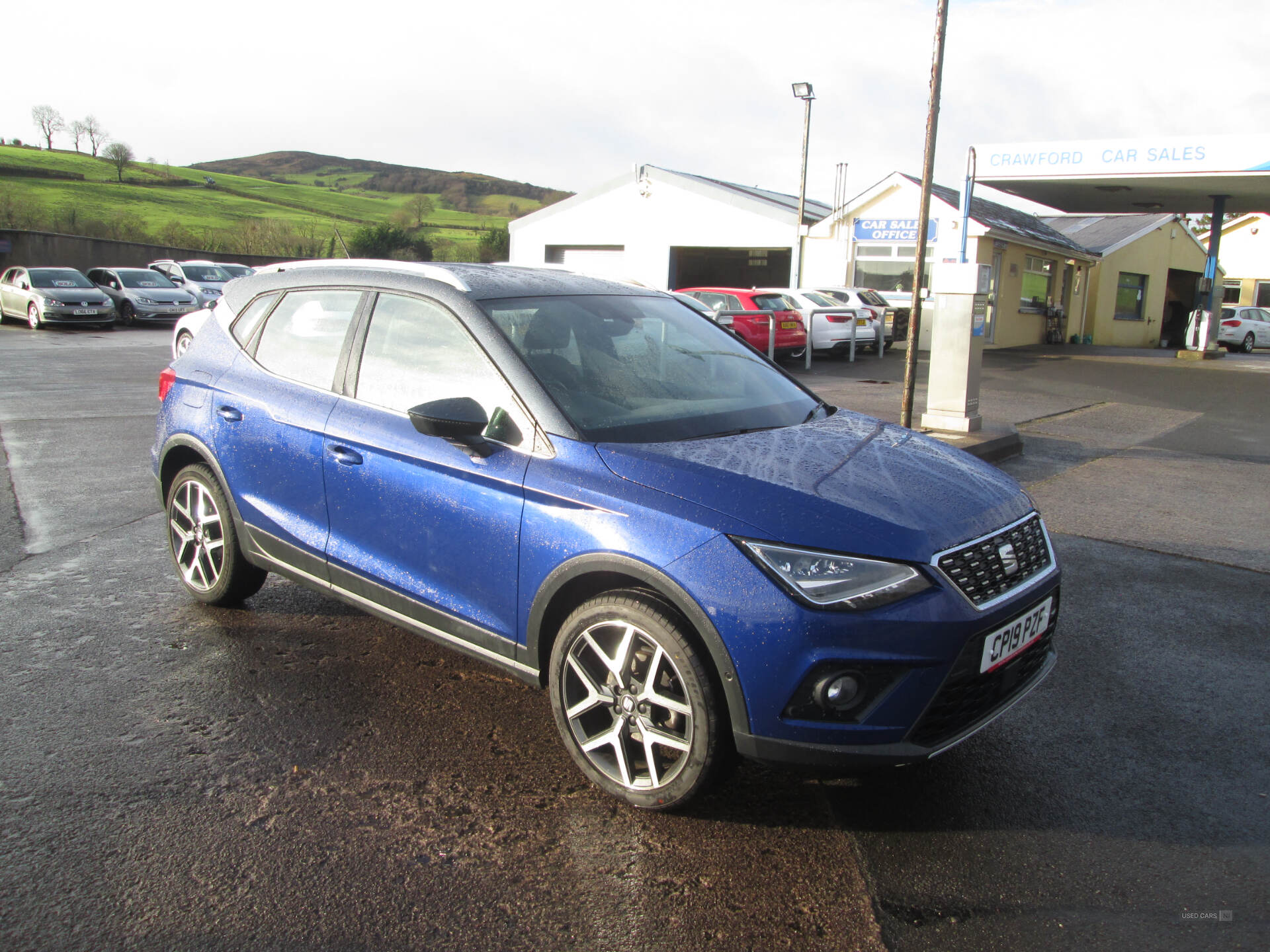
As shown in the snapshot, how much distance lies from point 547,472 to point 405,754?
1174 mm

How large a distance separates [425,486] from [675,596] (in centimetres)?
115

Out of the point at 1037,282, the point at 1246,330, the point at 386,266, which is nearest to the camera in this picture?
the point at 386,266

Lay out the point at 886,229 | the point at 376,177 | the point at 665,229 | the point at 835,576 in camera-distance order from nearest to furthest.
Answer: the point at 835,576
the point at 886,229
the point at 665,229
the point at 376,177

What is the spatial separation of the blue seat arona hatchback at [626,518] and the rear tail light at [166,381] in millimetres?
370

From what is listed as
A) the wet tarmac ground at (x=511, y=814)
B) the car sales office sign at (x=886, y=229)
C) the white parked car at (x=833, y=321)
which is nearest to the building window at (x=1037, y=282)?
the car sales office sign at (x=886, y=229)

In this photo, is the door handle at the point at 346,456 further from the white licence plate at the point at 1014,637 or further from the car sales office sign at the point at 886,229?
the car sales office sign at the point at 886,229

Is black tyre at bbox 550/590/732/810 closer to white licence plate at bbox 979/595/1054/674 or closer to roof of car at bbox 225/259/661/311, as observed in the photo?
white licence plate at bbox 979/595/1054/674

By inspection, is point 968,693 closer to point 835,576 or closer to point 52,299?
point 835,576

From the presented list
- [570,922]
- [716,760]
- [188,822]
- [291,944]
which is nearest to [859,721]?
[716,760]

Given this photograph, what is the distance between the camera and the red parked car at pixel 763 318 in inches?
773

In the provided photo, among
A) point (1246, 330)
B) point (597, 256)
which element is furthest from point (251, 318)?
point (1246, 330)

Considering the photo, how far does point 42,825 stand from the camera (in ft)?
9.70

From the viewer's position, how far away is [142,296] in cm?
2734

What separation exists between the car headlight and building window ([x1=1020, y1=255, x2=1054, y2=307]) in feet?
92.9
